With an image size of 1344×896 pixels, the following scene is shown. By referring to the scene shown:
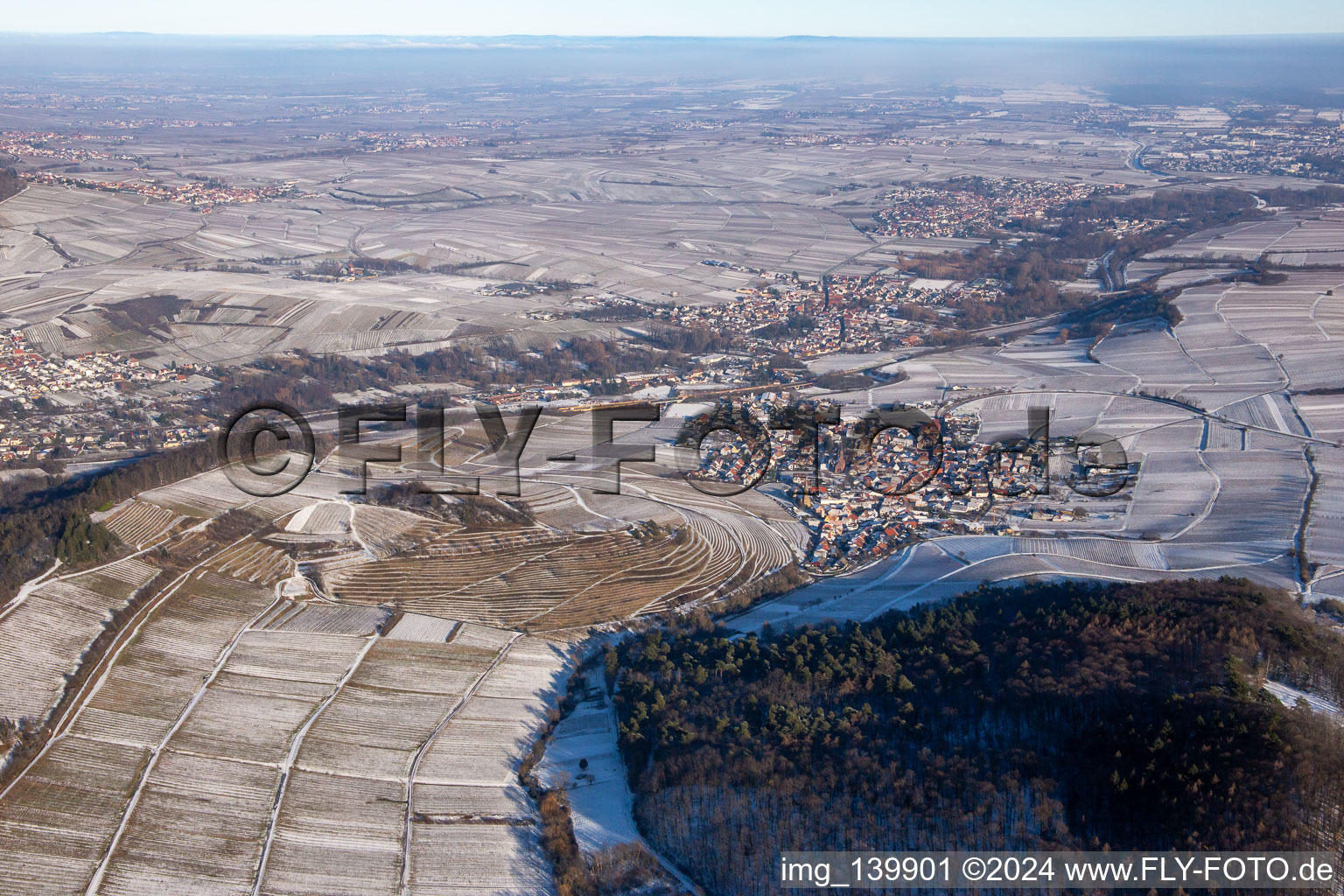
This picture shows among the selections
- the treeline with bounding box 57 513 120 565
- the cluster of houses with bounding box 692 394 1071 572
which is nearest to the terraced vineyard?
the cluster of houses with bounding box 692 394 1071 572

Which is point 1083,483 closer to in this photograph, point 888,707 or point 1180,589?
point 1180,589

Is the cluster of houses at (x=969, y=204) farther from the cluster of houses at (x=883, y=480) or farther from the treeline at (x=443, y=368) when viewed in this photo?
the cluster of houses at (x=883, y=480)

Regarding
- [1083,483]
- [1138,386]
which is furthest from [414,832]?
[1138,386]

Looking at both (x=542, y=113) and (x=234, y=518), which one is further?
(x=542, y=113)

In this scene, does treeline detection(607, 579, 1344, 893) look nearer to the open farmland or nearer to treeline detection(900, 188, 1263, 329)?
the open farmland

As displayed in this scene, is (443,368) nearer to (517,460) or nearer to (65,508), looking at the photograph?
(517,460)

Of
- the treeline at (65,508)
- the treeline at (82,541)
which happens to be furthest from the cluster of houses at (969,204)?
the treeline at (82,541)
